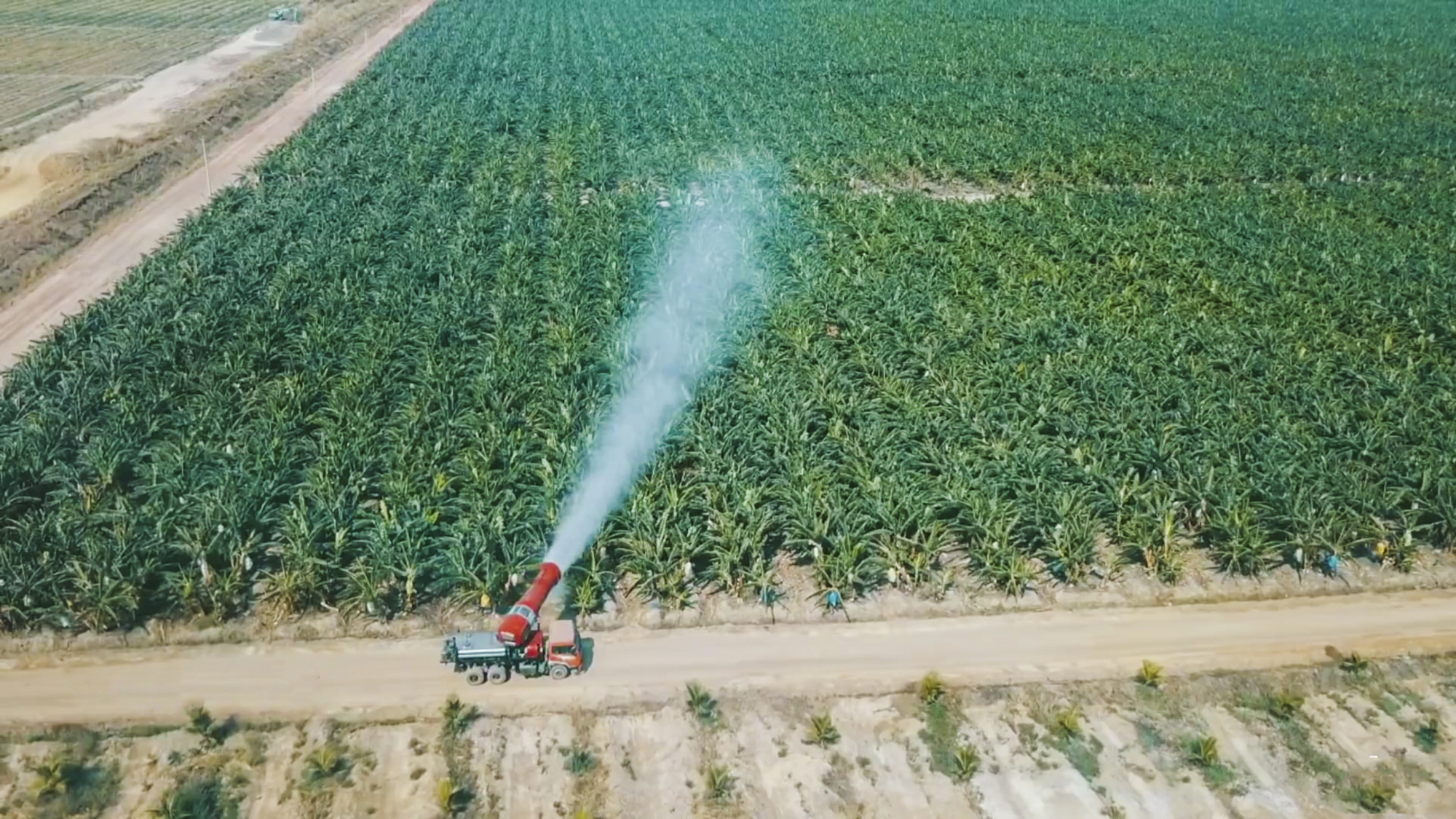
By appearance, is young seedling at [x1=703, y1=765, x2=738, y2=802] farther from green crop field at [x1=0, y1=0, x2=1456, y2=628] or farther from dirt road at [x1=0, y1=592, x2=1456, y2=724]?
green crop field at [x1=0, y1=0, x2=1456, y2=628]

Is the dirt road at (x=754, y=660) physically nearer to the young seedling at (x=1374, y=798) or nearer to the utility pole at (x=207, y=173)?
the young seedling at (x=1374, y=798)

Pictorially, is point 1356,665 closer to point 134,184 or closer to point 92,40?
point 134,184

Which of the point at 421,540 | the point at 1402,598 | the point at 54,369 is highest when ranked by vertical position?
the point at 1402,598

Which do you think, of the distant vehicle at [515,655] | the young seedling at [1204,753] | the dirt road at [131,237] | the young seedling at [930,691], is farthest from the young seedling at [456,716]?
the dirt road at [131,237]

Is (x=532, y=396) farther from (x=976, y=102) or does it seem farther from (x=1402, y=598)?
(x=976, y=102)

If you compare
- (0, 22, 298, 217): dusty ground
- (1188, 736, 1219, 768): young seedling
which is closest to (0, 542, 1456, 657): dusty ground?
(1188, 736, 1219, 768): young seedling

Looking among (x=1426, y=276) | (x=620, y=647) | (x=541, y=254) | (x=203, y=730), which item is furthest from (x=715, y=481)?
(x=1426, y=276)

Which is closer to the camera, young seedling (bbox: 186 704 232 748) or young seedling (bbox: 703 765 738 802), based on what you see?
young seedling (bbox: 703 765 738 802)
